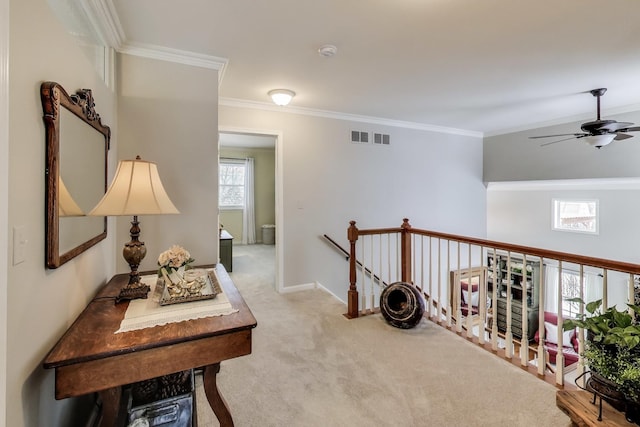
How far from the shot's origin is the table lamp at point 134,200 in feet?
4.86

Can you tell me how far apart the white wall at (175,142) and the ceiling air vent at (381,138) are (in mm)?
2736

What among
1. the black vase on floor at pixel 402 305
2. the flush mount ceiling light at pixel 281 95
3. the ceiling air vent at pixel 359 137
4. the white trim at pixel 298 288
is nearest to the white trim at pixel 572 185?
the ceiling air vent at pixel 359 137

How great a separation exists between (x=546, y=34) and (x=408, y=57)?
1.00 meters

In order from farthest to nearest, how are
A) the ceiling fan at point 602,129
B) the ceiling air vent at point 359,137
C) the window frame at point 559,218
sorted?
the window frame at point 559,218 < the ceiling air vent at point 359,137 < the ceiling fan at point 602,129

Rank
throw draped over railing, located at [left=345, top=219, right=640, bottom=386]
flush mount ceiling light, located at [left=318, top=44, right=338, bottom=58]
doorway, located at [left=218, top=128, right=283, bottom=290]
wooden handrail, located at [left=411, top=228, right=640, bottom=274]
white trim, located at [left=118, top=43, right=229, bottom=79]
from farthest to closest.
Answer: doorway, located at [left=218, top=128, right=283, bottom=290] < flush mount ceiling light, located at [left=318, top=44, right=338, bottom=58] < white trim, located at [left=118, top=43, right=229, bottom=79] < throw draped over railing, located at [left=345, top=219, right=640, bottom=386] < wooden handrail, located at [left=411, top=228, right=640, bottom=274]

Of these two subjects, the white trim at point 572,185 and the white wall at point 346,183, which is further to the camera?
the white trim at point 572,185

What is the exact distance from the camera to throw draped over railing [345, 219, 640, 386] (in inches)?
86.9

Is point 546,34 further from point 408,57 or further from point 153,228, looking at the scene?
point 153,228

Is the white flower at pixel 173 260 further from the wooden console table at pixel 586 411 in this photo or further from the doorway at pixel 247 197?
the doorway at pixel 247 197

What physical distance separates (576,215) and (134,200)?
7.11 m

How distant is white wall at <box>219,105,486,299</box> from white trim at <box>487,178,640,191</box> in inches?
36.7

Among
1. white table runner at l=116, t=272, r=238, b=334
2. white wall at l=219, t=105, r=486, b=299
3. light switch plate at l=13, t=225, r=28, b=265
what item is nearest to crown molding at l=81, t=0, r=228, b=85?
white wall at l=219, t=105, r=486, b=299

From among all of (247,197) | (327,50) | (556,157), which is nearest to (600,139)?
(556,157)

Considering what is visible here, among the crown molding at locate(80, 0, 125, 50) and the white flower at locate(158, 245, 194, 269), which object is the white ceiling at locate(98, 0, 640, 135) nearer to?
the crown molding at locate(80, 0, 125, 50)
